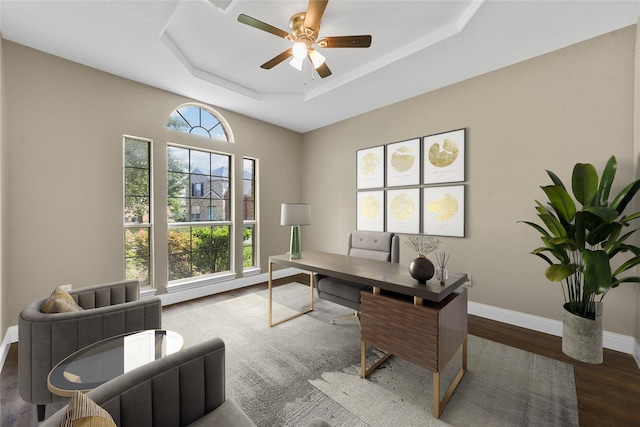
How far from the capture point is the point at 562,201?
2033mm

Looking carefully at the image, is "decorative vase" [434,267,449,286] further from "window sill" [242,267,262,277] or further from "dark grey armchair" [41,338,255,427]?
"window sill" [242,267,262,277]

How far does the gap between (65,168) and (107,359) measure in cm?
239

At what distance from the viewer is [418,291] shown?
1601 mm

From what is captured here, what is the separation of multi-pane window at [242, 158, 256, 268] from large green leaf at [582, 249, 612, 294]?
4109mm

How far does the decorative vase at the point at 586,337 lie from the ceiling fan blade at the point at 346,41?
274 cm

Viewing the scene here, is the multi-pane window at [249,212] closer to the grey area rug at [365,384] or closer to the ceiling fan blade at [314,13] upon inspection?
the grey area rug at [365,384]

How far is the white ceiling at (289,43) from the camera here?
205 centimetres

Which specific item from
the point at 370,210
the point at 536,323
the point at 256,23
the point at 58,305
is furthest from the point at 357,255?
the point at 58,305

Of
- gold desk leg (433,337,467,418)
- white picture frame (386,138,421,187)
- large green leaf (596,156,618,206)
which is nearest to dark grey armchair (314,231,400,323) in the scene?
gold desk leg (433,337,467,418)

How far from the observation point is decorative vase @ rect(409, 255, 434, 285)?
5.57ft

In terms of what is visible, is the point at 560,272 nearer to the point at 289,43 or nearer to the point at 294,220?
the point at 294,220

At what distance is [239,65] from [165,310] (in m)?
3.14

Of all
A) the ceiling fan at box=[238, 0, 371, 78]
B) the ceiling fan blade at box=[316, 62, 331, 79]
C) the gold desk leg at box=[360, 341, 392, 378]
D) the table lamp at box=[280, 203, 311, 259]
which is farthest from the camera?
the table lamp at box=[280, 203, 311, 259]

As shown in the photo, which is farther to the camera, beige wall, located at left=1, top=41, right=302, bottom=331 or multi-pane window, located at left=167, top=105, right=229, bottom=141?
multi-pane window, located at left=167, top=105, right=229, bottom=141
